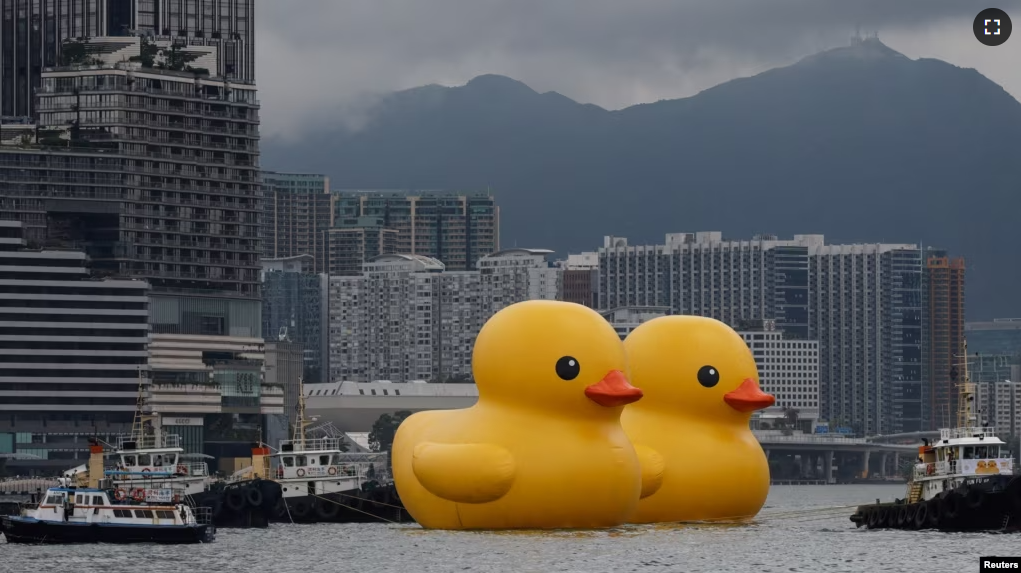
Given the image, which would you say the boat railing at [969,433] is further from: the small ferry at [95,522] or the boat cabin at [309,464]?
the boat cabin at [309,464]

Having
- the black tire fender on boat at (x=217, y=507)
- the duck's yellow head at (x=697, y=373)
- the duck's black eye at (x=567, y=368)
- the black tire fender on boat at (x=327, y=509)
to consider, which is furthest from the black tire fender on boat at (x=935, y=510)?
the black tire fender on boat at (x=217, y=507)

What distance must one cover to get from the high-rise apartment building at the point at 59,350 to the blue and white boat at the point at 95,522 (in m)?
99.6

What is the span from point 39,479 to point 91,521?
81.6 meters

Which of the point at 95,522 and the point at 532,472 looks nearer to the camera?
the point at 532,472

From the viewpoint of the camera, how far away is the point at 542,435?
200ft

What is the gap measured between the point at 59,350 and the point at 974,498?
116 metres

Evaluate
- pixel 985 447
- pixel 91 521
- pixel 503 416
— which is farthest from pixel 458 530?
pixel 985 447

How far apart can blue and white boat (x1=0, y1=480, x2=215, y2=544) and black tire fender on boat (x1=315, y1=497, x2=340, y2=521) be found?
61.3 ft

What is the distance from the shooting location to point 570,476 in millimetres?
60906

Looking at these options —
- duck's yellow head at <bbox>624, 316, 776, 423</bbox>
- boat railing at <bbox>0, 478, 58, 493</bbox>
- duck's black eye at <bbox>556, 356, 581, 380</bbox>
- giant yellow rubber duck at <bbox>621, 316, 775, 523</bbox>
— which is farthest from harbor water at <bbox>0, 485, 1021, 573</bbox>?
boat railing at <bbox>0, 478, 58, 493</bbox>

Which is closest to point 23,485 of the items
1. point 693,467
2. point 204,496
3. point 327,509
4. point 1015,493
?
point 204,496

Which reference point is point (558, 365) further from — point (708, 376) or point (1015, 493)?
point (1015, 493)

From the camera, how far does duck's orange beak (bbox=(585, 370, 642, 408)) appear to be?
199 ft

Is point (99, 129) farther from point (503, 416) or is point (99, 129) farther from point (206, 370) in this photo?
point (503, 416)
